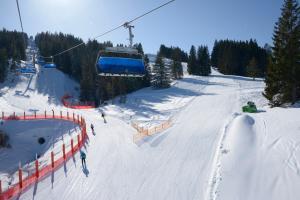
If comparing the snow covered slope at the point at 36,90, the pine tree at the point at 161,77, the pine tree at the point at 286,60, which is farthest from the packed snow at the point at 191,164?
the pine tree at the point at 161,77

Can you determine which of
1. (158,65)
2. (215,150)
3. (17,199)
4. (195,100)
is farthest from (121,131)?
(158,65)

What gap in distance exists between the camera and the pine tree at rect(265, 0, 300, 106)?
3769 cm

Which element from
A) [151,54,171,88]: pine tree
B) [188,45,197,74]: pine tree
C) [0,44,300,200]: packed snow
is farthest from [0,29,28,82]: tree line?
[188,45,197,74]: pine tree

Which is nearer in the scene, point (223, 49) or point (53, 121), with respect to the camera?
point (53, 121)

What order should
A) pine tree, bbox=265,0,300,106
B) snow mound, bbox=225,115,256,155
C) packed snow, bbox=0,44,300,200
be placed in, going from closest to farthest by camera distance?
packed snow, bbox=0,44,300,200 → snow mound, bbox=225,115,256,155 → pine tree, bbox=265,0,300,106

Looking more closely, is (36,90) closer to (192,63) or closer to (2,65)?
(2,65)

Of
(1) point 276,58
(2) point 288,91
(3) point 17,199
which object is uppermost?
(1) point 276,58

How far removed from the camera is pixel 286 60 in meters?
37.8

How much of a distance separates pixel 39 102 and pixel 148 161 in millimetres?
51129

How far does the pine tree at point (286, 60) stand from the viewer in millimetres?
37688

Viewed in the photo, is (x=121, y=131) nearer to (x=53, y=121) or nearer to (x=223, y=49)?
(x=53, y=121)

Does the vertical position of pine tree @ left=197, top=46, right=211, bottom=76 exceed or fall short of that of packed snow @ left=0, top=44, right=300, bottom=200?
it exceeds it

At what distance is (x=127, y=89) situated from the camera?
255 feet

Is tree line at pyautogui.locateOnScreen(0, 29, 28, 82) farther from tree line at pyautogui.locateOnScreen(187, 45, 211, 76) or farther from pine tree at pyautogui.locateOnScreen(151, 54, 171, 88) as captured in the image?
tree line at pyautogui.locateOnScreen(187, 45, 211, 76)
